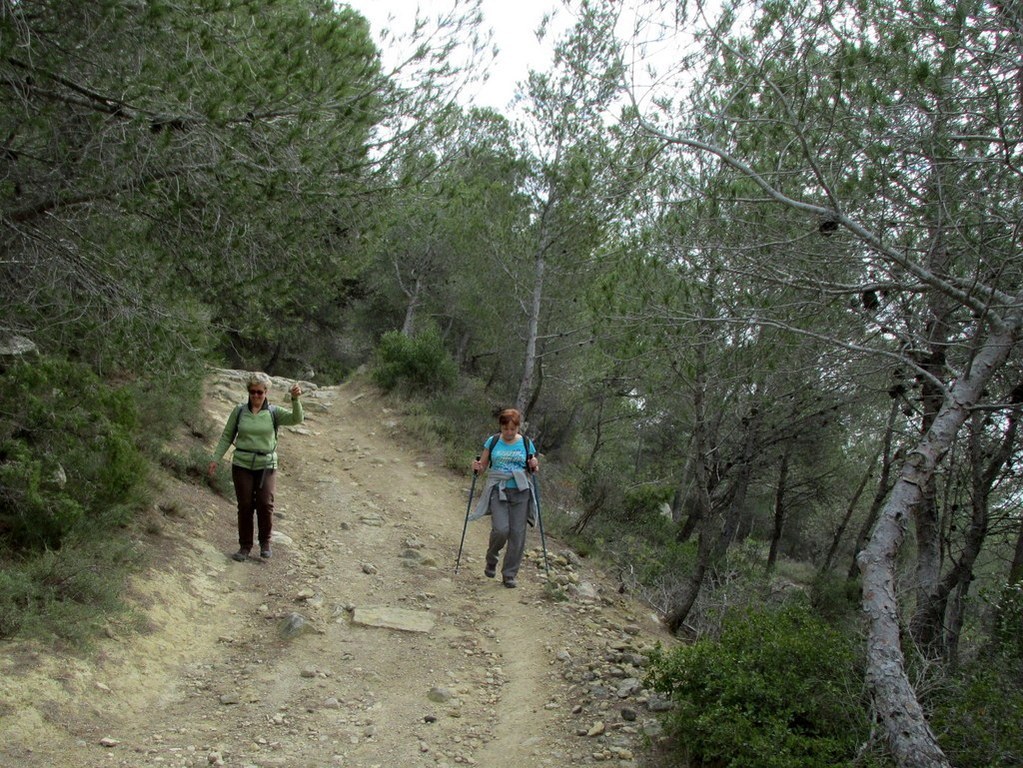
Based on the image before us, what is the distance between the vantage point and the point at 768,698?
4.13 meters

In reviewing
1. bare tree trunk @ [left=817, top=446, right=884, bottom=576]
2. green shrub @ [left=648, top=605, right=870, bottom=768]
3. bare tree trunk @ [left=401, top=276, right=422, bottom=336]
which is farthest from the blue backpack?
bare tree trunk @ [left=401, top=276, right=422, bottom=336]

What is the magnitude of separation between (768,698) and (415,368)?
46.5ft

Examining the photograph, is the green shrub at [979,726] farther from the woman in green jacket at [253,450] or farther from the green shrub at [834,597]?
the green shrub at [834,597]

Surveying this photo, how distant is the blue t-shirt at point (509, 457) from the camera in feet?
24.7

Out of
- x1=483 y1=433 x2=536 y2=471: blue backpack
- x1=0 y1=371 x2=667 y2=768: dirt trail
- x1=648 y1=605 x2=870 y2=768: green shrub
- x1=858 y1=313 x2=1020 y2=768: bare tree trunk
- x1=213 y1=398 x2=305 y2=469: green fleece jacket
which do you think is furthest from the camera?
x1=483 y1=433 x2=536 y2=471: blue backpack

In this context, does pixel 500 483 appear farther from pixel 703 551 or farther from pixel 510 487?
pixel 703 551

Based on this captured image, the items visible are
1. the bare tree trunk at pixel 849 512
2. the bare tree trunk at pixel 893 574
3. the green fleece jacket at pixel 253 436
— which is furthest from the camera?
the bare tree trunk at pixel 849 512

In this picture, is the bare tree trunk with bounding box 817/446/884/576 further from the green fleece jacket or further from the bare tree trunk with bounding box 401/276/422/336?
the bare tree trunk with bounding box 401/276/422/336

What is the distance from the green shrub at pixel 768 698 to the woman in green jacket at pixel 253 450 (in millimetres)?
4284

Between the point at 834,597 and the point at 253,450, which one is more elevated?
the point at 253,450

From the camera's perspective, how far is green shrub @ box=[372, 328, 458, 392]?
57.8 feet

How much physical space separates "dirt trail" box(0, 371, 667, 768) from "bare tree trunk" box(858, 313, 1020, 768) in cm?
148

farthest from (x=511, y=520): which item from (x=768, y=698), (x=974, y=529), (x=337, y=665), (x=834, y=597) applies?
(x=834, y=597)

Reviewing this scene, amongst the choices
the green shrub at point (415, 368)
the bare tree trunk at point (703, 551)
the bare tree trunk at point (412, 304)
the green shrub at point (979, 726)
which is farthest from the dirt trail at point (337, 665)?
the bare tree trunk at point (412, 304)
